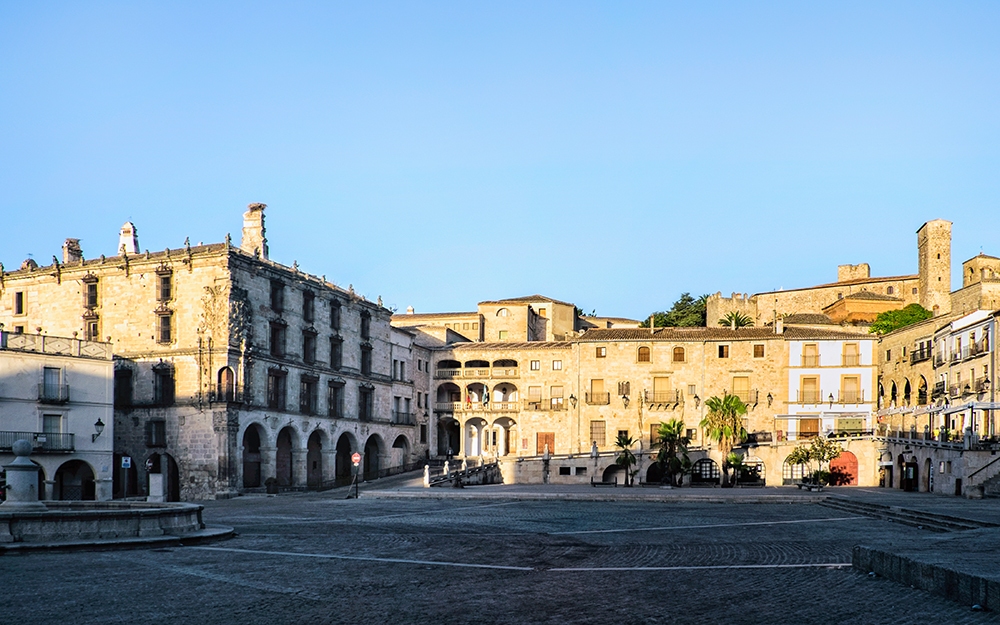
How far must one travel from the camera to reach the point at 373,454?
67.9 m

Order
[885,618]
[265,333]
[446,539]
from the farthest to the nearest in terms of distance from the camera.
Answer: [265,333], [446,539], [885,618]

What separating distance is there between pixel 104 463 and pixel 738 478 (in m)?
36.6

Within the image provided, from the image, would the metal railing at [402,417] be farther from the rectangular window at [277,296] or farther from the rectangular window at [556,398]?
the rectangular window at [277,296]

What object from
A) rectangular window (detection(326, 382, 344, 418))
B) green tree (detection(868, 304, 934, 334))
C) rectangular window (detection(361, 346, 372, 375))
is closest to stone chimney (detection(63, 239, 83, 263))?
rectangular window (detection(326, 382, 344, 418))

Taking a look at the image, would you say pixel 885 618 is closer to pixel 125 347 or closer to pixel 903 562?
pixel 903 562

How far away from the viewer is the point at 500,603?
13.6 meters

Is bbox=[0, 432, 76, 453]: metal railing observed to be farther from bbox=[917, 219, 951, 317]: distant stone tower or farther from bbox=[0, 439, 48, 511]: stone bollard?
bbox=[917, 219, 951, 317]: distant stone tower

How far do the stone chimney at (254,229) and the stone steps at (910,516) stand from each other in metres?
36.1

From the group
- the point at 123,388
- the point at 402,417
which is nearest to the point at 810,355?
the point at 402,417

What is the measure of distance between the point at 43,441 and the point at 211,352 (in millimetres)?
9761

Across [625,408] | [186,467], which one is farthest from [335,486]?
[625,408]

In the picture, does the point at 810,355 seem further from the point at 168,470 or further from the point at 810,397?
the point at 168,470

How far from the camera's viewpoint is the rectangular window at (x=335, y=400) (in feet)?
201

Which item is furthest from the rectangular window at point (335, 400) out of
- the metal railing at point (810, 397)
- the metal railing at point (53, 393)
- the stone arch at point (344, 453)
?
the metal railing at point (810, 397)
